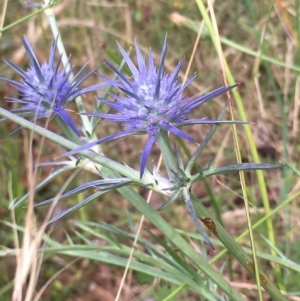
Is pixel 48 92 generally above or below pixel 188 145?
below

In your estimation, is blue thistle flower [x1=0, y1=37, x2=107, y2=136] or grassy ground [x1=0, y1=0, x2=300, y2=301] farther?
grassy ground [x1=0, y1=0, x2=300, y2=301]

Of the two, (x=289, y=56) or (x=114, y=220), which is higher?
(x=289, y=56)

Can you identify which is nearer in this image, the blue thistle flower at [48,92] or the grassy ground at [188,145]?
the blue thistle flower at [48,92]

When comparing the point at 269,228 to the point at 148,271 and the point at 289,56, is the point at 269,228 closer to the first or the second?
the point at 148,271

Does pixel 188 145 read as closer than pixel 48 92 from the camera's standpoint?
No

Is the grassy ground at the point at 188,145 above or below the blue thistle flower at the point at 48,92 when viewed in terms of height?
above

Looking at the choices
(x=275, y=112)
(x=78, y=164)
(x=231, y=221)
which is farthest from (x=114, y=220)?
(x=78, y=164)

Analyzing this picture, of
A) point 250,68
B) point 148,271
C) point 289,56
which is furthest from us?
point 250,68

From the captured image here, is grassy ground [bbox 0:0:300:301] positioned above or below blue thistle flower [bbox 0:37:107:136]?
above
